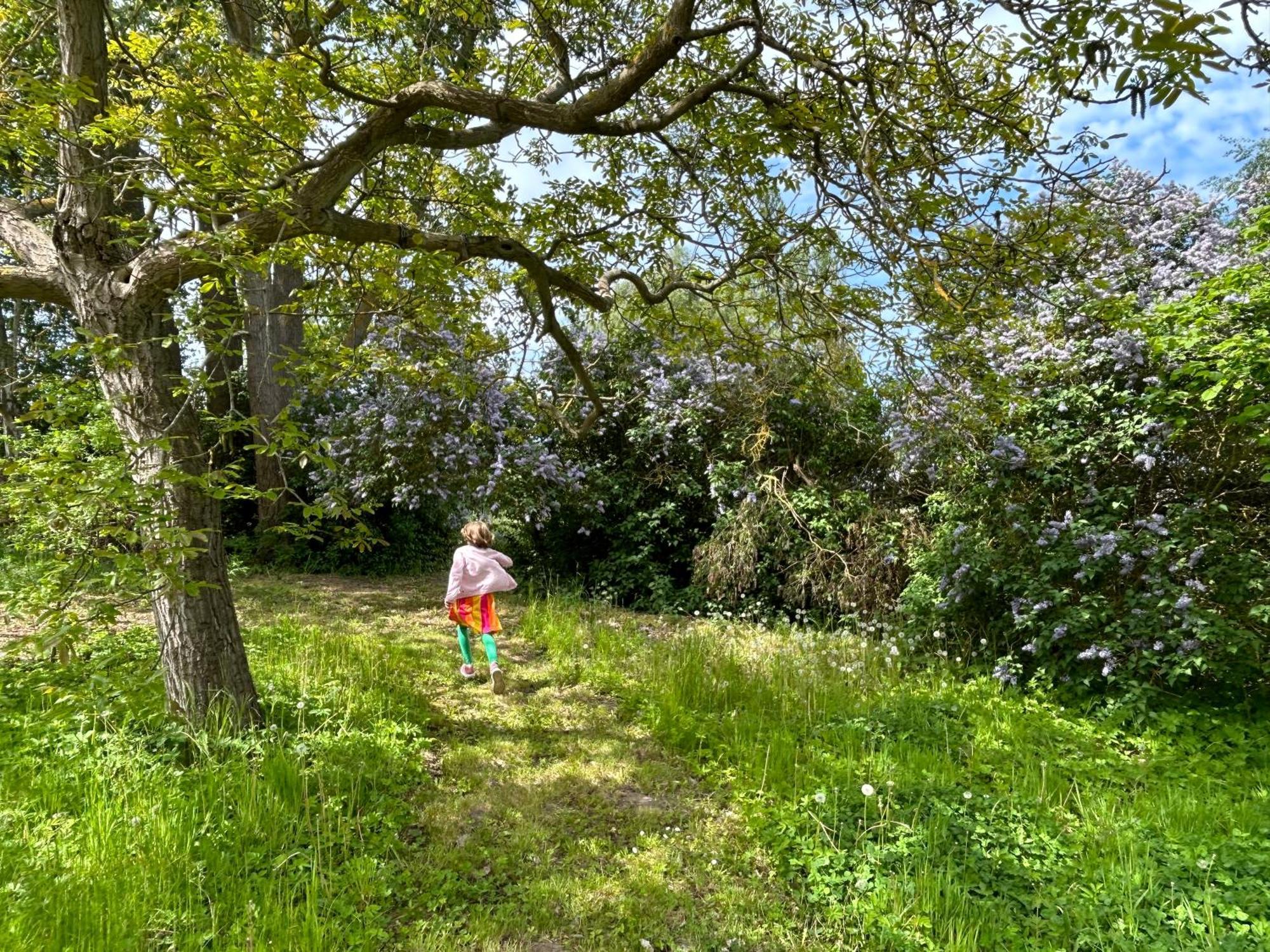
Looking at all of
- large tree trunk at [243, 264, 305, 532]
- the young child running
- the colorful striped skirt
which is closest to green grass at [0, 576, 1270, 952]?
the young child running

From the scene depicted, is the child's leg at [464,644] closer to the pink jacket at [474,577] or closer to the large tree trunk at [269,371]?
the pink jacket at [474,577]

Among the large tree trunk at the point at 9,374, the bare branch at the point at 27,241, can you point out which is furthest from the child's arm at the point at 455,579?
the bare branch at the point at 27,241

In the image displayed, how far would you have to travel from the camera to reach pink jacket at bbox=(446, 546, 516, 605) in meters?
5.11

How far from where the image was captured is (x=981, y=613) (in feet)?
18.6

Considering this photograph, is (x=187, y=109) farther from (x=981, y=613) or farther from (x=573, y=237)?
(x=981, y=613)

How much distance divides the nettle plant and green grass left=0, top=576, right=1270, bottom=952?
0.59 m

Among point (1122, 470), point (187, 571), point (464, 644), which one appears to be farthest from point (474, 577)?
point (1122, 470)

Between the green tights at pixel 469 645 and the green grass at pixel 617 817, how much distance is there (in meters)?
0.30

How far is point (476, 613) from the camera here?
17.0 feet

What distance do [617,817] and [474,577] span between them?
2473 millimetres

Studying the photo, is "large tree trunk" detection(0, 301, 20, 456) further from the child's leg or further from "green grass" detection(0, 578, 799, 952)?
the child's leg

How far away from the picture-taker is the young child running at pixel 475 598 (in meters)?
4.98

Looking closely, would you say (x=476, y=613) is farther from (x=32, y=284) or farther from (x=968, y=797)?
(x=968, y=797)

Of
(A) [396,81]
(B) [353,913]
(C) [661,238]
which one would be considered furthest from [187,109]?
(B) [353,913]
